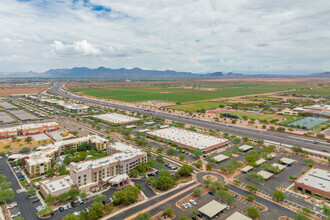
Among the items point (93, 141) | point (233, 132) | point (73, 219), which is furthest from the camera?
point (233, 132)

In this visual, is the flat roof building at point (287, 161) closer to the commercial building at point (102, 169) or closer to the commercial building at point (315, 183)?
the commercial building at point (315, 183)

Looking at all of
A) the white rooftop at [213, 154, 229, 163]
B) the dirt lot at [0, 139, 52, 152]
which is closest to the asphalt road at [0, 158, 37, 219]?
the dirt lot at [0, 139, 52, 152]

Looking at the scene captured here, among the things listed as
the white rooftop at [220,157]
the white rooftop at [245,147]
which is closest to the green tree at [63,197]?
the white rooftop at [220,157]

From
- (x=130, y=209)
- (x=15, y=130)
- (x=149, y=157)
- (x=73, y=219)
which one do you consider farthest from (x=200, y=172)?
(x=15, y=130)

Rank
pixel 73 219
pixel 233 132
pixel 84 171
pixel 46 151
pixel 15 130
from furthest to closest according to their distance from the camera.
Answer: pixel 233 132 < pixel 15 130 < pixel 46 151 < pixel 84 171 < pixel 73 219

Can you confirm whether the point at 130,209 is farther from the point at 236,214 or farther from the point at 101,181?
the point at 236,214

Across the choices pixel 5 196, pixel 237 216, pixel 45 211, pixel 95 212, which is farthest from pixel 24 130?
pixel 237 216

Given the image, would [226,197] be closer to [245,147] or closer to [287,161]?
[287,161]
